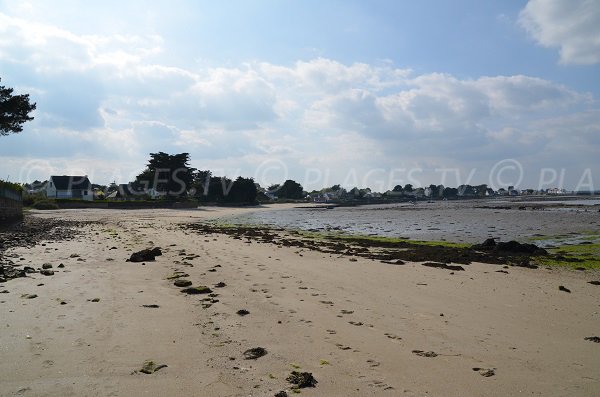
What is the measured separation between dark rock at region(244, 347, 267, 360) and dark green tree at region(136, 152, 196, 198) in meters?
81.9

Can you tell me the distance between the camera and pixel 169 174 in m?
82.8

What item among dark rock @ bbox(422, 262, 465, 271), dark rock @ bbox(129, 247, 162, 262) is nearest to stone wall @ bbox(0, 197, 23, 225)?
dark rock @ bbox(129, 247, 162, 262)

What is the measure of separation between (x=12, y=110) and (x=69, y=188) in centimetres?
7815

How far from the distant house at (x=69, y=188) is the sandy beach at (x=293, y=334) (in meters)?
94.5

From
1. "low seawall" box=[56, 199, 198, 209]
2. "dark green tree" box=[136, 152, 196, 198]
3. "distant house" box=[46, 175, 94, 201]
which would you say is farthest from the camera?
"distant house" box=[46, 175, 94, 201]

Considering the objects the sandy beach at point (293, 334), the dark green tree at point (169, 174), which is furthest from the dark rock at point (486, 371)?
the dark green tree at point (169, 174)

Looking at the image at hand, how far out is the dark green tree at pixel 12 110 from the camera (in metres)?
24.5

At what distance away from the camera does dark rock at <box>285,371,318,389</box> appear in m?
4.30

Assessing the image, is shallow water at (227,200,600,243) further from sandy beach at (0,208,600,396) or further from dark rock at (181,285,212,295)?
dark rock at (181,285,212,295)

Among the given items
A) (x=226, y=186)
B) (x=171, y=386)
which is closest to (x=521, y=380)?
(x=171, y=386)

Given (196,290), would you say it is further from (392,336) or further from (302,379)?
(302,379)

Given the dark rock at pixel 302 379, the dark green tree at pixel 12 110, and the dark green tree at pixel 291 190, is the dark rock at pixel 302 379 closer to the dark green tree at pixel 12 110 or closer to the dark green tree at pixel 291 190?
the dark green tree at pixel 12 110

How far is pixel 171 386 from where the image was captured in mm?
4160

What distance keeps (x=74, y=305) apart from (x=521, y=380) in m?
7.01
